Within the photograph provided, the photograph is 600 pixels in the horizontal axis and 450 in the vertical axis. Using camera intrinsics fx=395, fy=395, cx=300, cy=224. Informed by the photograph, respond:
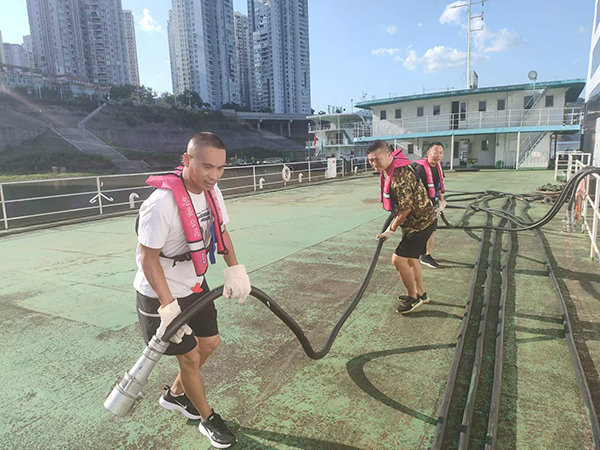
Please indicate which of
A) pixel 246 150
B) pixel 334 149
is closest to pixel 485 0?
pixel 334 149

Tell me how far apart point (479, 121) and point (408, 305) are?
2670cm

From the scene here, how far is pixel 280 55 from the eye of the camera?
487 ft

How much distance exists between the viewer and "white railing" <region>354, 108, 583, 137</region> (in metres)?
25.2

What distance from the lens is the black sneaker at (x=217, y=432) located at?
2.15 metres

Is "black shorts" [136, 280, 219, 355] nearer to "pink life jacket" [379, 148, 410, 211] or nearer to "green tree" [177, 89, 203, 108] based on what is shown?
"pink life jacket" [379, 148, 410, 211]

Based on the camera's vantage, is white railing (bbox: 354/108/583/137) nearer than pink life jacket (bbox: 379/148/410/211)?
No

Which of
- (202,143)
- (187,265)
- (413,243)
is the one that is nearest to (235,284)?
(187,265)

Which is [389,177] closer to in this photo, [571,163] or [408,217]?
[408,217]

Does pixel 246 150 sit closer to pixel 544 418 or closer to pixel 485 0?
pixel 485 0

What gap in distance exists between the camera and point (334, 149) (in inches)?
1725

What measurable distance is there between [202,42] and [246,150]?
7413 cm

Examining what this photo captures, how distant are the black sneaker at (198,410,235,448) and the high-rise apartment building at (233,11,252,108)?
15977 centimetres

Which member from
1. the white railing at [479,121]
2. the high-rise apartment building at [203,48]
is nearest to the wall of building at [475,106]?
the white railing at [479,121]

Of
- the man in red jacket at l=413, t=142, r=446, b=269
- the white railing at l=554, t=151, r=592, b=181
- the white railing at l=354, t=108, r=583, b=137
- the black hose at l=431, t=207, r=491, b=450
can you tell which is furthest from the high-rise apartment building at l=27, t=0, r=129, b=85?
the black hose at l=431, t=207, r=491, b=450
